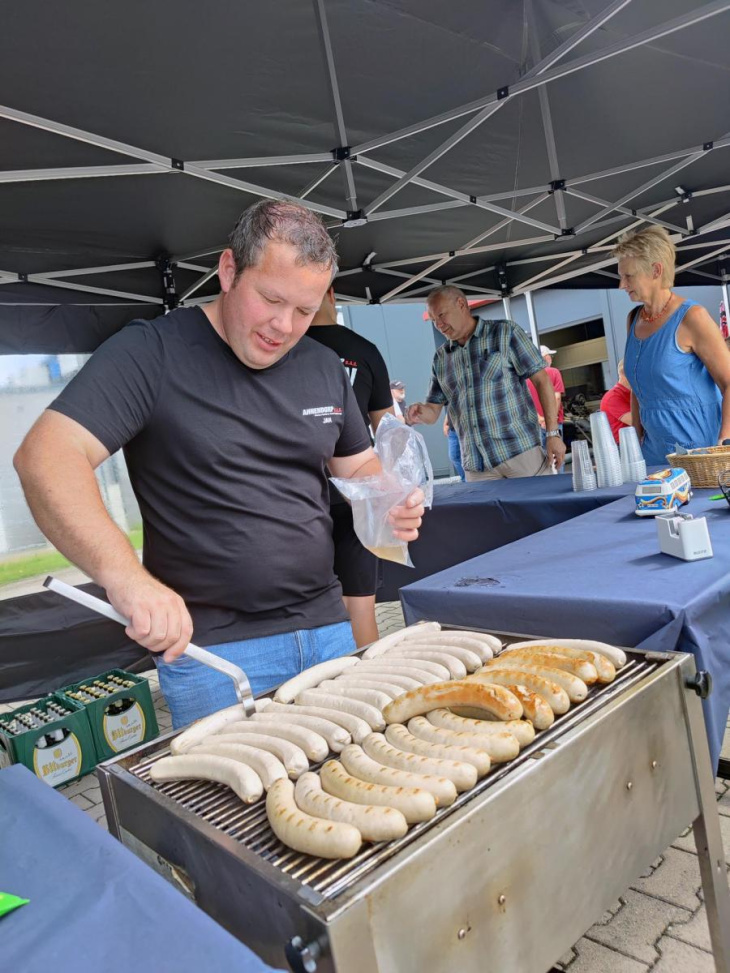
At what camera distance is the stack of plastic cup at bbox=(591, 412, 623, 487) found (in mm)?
3623

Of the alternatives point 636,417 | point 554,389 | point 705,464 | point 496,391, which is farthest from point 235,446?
point 554,389

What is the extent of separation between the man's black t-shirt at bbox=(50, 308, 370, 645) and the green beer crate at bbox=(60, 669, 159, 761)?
248cm

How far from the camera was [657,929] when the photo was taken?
6.86 feet

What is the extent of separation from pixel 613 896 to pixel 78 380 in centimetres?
171

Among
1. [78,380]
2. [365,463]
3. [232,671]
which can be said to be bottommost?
[232,671]

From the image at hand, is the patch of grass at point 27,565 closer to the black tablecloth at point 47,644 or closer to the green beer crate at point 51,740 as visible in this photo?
the black tablecloth at point 47,644

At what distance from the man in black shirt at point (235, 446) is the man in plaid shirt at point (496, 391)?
3.47 meters

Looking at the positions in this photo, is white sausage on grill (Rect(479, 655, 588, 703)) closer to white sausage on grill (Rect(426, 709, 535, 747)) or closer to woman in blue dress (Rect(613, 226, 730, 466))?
white sausage on grill (Rect(426, 709, 535, 747))

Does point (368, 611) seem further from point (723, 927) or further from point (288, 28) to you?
point (288, 28)

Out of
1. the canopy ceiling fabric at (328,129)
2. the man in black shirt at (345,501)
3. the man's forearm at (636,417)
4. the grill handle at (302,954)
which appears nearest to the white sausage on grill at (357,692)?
the grill handle at (302,954)

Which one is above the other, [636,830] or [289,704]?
[289,704]

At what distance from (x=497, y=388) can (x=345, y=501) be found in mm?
2624

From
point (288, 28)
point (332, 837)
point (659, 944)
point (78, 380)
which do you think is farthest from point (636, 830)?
point (288, 28)

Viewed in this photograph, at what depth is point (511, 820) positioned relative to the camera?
1064 millimetres
